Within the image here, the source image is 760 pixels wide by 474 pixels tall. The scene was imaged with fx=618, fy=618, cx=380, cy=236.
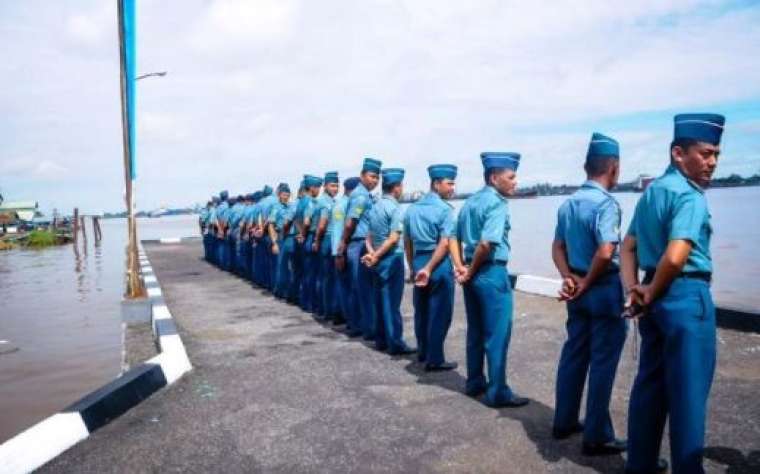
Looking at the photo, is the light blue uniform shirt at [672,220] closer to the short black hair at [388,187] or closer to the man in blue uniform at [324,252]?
the short black hair at [388,187]

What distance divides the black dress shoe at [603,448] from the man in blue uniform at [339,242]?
422 cm

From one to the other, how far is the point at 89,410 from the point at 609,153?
3.88m

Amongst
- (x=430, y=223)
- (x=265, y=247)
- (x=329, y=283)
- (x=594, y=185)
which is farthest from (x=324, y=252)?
(x=594, y=185)

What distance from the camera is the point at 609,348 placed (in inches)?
147

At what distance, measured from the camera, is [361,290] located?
718 cm

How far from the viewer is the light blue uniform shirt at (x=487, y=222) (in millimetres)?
4590

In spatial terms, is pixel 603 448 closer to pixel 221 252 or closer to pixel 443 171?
pixel 443 171

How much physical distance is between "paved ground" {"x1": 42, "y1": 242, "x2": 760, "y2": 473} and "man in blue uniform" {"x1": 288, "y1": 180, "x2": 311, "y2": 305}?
2.54m

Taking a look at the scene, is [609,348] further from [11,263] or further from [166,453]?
[11,263]

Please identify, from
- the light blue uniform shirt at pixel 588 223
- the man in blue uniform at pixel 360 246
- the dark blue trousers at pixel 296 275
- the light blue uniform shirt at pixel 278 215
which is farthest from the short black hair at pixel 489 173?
the light blue uniform shirt at pixel 278 215

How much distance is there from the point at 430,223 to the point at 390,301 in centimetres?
113

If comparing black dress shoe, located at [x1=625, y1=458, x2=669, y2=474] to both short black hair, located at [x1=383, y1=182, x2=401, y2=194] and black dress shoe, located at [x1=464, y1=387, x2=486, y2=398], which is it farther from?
short black hair, located at [x1=383, y1=182, x2=401, y2=194]

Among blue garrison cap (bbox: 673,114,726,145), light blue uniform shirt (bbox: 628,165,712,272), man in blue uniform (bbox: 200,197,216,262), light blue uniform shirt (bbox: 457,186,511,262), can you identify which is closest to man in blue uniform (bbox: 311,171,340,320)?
light blue uniform shirt (bbox: 457,186,511,262)

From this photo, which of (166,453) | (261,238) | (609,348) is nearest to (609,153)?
(609,348)
